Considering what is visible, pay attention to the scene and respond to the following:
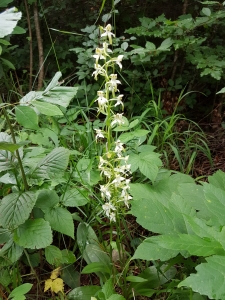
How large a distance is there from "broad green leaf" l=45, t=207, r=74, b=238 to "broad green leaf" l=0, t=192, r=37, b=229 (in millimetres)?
204

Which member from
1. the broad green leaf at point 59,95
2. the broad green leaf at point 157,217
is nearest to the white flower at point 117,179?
the broad green leaf at point 157,217

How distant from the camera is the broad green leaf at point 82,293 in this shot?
144 centimetres

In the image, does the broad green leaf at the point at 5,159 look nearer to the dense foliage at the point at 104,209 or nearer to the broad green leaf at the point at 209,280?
the dense foliage at the point at 104,209

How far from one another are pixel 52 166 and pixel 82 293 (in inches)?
25.6

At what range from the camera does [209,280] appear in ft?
2.48

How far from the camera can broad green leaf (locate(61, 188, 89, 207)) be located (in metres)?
1.50

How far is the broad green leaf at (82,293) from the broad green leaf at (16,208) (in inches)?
21.4

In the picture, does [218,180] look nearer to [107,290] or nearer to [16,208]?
[107,290]

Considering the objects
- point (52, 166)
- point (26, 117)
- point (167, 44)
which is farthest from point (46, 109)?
point (167, 44)

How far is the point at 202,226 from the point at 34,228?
2.19 ft

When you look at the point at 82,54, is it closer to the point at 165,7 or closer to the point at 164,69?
the point at 164,69

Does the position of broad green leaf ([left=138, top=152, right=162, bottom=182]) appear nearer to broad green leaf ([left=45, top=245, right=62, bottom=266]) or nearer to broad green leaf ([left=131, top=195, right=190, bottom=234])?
broad green leaf ([left=131, top=195, right=190, bottom=234])

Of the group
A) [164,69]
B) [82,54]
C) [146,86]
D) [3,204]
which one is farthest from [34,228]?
[164,69]

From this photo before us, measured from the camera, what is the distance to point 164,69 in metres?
3.12
